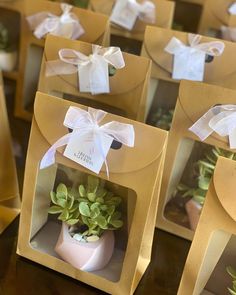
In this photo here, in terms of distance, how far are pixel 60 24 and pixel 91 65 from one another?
0.21 m

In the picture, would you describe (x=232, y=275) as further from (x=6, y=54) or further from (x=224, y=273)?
(x=6, y=54)

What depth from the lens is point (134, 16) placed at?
1010 mm

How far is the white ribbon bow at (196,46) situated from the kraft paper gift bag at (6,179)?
318 mm

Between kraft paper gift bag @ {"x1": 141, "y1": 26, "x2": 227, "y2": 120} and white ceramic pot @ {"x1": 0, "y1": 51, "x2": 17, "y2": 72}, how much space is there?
42cm

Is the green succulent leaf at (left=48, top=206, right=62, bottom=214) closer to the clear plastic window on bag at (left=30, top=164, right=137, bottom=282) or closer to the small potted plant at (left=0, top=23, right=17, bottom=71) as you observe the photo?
the clear plastic window on bag at (left=30, top=164, right=137, bottom=282)

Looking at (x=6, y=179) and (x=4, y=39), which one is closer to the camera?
(x=6, y=179)

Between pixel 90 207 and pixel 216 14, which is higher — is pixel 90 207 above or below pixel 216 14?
below

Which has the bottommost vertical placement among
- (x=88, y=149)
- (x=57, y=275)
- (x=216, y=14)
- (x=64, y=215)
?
(x=57, y=275)

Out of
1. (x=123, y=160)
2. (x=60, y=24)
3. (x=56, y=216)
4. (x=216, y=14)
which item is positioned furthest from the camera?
(x=216, y=14)

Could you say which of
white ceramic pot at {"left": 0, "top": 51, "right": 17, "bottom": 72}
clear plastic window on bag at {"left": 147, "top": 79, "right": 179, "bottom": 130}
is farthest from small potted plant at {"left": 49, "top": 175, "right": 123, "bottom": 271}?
white ceramic pot at {"left": 0, "top": 51, "right": 17, "bottom": 72}

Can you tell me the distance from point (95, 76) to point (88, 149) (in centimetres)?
20

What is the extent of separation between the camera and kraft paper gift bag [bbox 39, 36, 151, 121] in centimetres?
78

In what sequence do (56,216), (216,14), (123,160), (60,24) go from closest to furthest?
(123,160) < (56,216) < (60,24) < (216,14)

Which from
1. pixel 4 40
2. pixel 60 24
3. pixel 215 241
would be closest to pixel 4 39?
pixel 4 40
